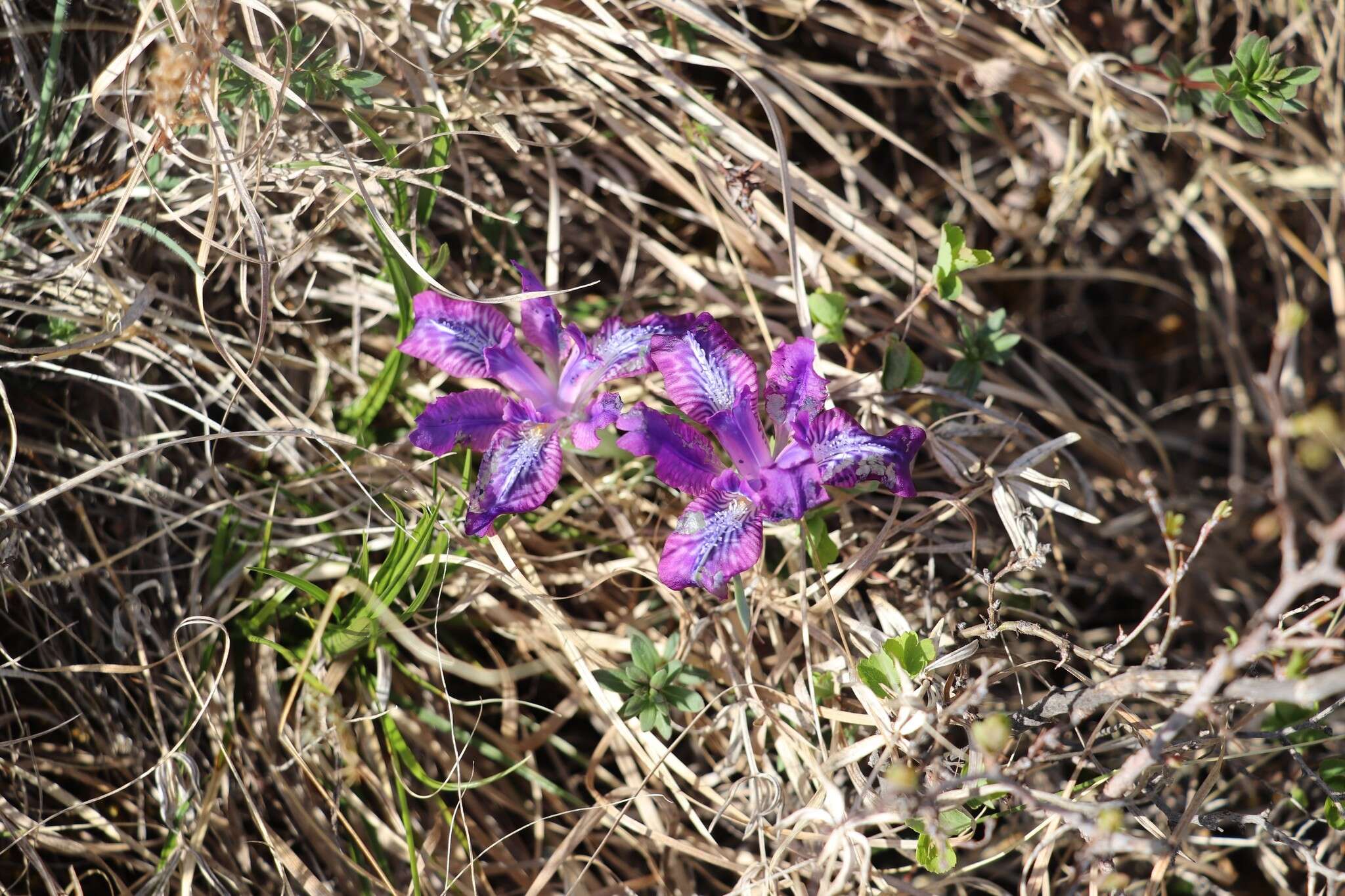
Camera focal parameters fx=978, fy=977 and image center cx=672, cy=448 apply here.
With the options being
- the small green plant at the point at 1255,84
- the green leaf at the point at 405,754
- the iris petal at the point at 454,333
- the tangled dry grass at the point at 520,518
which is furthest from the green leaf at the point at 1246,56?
the green leaf at the point at 405,754

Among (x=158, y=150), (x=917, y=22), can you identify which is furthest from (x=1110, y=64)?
(x=158, y=150)

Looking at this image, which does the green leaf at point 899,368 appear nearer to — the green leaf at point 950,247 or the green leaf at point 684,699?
the green leaf at point 950,247

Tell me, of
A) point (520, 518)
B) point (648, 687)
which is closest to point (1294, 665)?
point (648, 687)

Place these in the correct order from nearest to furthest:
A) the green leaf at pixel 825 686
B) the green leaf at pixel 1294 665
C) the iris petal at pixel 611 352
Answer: the green leaf at pixel 1294 665 → the iris petal at pixel 611 352 → the green leaf at pixel 825 686

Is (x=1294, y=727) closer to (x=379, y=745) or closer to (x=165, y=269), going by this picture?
(x=379, y=745)

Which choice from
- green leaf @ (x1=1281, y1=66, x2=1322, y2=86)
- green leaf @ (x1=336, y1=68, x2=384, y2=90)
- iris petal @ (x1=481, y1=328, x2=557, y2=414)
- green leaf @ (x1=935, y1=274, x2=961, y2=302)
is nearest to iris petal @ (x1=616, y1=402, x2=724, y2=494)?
iris petal @ (x1=481, y1=328, x2=557, y2=414)

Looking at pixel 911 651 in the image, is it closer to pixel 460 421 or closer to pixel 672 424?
pixel 672 424
